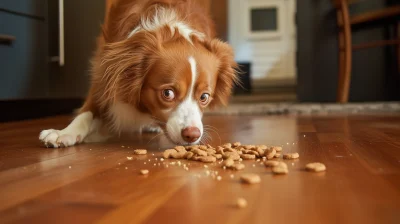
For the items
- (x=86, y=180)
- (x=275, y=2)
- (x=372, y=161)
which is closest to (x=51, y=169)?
(x=86, y=180)

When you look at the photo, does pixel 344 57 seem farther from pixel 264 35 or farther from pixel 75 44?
pixel 264 35

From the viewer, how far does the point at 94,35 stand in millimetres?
4047

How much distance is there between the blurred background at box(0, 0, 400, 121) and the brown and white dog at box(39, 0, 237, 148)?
0.62 metres

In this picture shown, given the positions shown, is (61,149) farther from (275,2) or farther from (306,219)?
(275,2)

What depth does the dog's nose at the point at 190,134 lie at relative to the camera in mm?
1630

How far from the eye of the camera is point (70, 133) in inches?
71.9

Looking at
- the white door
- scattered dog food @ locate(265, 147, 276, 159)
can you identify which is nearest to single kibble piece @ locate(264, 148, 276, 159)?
scattered dog food @ locate(265, 147, 276, 159)

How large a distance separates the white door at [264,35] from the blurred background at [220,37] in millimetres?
4523

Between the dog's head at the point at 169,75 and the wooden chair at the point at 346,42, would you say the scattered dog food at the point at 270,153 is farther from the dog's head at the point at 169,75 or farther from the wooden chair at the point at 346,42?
the wooden chair at the point at 346,42

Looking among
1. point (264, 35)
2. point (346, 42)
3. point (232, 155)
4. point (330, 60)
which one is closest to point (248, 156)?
point (232, 155)

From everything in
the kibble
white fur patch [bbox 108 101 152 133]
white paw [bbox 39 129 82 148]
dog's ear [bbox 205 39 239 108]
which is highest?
dog's ear [bbox 205 39 239 108]

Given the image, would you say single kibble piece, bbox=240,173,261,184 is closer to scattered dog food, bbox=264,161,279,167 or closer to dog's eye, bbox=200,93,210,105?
scattered dog food, bbox=264,161,279,167

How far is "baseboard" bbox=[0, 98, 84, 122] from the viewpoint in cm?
315

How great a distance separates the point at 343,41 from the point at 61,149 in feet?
11.3
